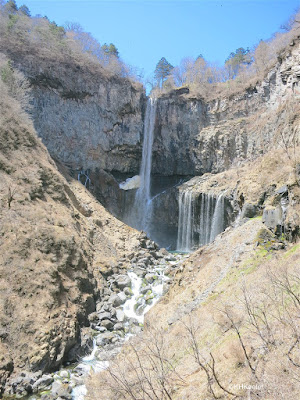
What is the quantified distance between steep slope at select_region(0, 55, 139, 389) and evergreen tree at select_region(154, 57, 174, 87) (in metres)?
40.1

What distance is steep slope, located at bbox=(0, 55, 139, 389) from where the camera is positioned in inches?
496

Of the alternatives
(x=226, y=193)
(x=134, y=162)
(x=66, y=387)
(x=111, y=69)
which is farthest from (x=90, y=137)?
(x=66, y=387)

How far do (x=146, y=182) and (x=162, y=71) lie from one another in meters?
31.1

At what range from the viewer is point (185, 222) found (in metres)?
33.5

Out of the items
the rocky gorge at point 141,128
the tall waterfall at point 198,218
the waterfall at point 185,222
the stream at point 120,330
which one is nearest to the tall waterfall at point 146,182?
the rocky gorge at point 141,128

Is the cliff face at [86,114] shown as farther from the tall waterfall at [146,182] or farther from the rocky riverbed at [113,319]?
the rocky riverbed at [113,319]

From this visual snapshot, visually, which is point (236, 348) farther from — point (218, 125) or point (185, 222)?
point (218, 125)

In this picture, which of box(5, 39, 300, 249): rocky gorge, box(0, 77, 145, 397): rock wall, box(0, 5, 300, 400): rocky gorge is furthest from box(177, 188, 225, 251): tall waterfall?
box(0, 77, 145, 397): rock wall

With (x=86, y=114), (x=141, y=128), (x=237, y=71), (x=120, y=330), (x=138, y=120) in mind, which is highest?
(x=237, y=71)

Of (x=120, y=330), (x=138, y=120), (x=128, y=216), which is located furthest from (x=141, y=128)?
(x=120, y=330)

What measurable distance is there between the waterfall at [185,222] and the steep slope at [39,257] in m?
8.69

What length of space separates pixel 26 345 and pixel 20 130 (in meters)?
16.2

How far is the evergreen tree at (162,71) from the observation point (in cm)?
6044

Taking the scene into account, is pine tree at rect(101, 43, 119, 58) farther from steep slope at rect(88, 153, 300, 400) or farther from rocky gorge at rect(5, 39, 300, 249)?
steep slope at rect(88, 153, 300, 400)
